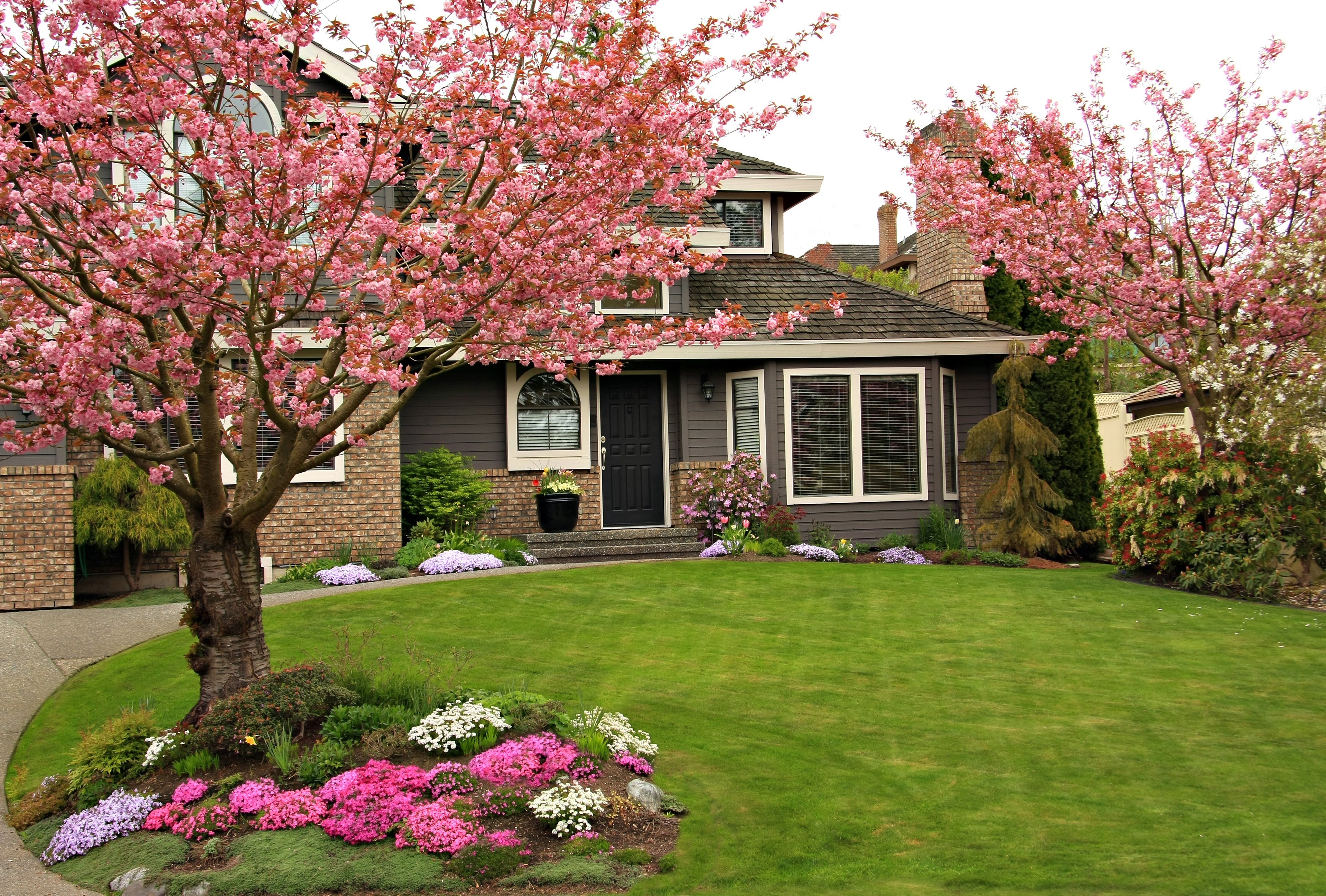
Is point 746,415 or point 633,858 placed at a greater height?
point 746,415

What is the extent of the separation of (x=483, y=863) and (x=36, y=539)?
8.47 m

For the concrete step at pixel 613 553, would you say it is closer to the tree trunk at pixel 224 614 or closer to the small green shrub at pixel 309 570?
the small green shrub at pixel 309 570

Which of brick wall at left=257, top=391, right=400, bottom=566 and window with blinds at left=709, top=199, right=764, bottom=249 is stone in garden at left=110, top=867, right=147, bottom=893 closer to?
brick wall at left=257, top=391, right=400, bottom=566

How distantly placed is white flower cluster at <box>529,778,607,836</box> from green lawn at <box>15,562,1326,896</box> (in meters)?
0.45

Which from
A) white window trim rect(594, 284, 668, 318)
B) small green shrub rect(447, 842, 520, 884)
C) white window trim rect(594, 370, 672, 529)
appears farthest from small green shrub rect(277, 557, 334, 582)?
small green shrub rect(447, 842, 520, 884)

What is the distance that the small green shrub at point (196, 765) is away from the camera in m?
5.09

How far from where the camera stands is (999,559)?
13.0 meters

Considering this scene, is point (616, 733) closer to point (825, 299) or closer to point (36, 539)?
point (36, 539)

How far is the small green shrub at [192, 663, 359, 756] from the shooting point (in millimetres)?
5203

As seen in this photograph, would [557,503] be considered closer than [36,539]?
No

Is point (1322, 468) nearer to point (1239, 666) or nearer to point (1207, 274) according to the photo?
point (1207, 274)

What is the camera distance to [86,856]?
4609mm

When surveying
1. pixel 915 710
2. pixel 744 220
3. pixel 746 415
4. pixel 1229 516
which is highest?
pixel 744 220

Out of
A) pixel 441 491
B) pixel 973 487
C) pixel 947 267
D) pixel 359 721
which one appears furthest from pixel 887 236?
pixel 359 721
